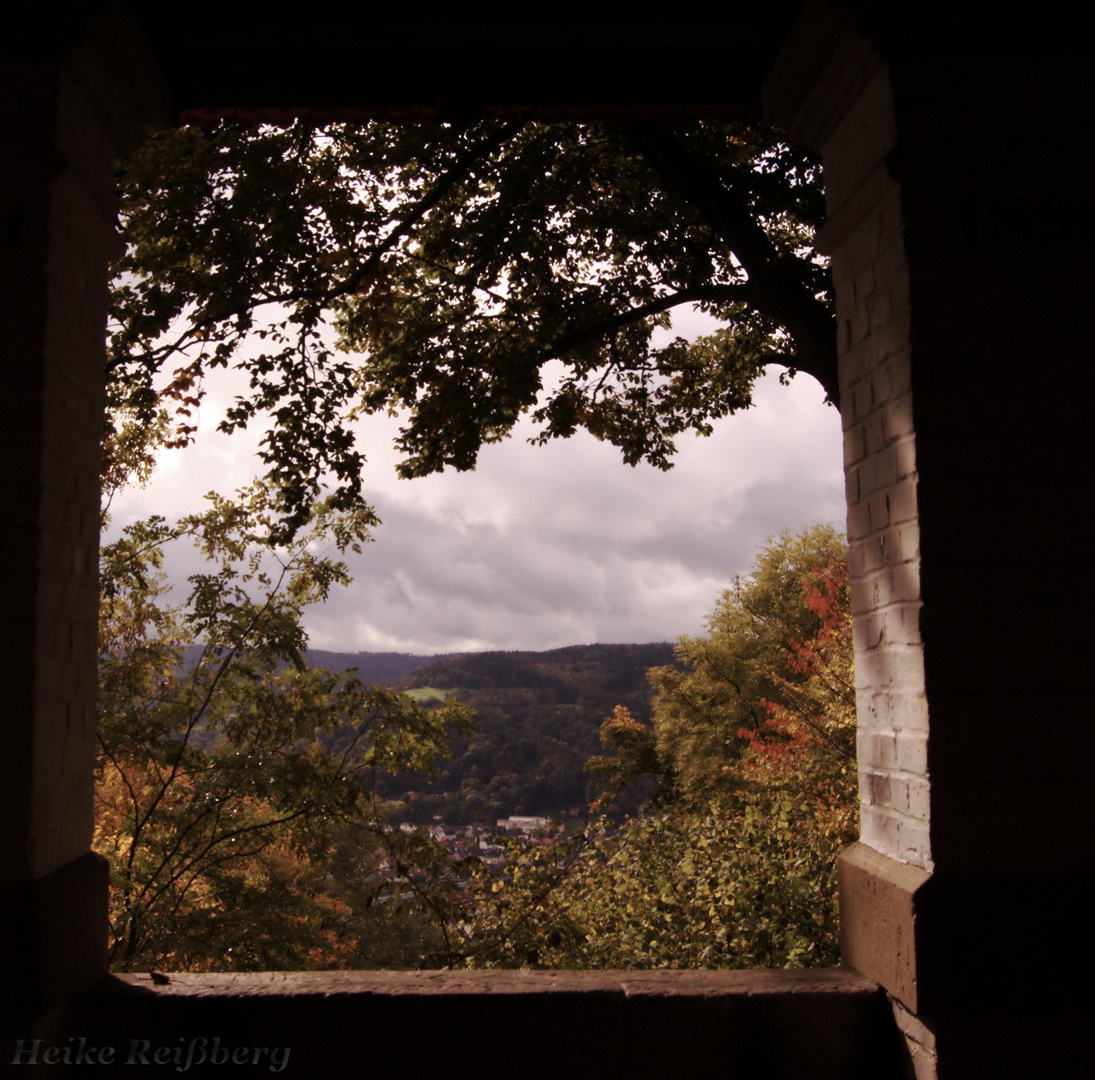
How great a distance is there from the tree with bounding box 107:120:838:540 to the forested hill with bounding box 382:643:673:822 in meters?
3.76

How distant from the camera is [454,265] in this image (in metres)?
8.91

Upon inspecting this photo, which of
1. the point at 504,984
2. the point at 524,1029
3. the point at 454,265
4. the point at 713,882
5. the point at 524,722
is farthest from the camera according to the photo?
the point at 524,722

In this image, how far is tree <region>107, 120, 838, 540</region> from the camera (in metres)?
6.73

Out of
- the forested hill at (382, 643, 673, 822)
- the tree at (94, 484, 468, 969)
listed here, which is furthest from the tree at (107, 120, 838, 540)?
the forested hill at (382, 643, 673, 822)

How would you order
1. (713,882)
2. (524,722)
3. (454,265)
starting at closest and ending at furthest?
(713,882)
(454,265)
(524,722)

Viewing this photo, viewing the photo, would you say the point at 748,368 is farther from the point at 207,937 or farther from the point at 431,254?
the point at 207,937

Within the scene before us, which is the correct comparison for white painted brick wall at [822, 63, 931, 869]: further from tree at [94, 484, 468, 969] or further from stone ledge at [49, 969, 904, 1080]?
tree at [94, 484, 468, 969]

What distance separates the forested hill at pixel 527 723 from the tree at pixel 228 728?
1.03m

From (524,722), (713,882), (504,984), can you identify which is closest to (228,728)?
(713,882)

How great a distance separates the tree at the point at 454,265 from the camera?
6.73 meters

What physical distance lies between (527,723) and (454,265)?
69.1 ft

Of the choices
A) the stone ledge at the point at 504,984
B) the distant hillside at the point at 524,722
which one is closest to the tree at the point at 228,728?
the distant hillside at the point at 524,722

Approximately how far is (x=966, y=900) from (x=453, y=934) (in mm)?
7058

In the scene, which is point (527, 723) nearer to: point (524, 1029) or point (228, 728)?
point (228, 728)
